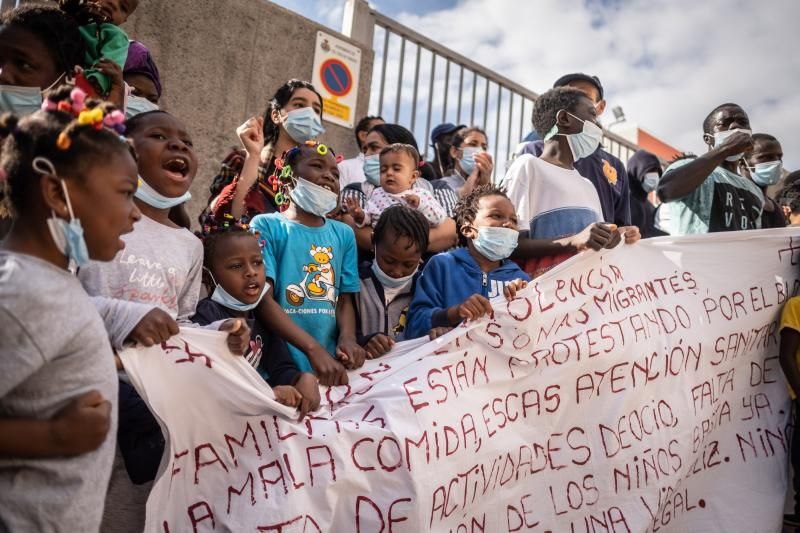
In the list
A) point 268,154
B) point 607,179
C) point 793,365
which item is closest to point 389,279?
point 268,154

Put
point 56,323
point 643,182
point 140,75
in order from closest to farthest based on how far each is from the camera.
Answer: point 56,323 < point 140,75 < point 643,182

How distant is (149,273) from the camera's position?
2336 mm

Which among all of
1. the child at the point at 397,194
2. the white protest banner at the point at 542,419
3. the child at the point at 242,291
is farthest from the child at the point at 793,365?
the child at the point at 242,291

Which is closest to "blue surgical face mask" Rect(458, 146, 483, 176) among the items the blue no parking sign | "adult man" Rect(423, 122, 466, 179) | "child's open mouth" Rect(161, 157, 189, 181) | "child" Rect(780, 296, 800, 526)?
"adult man" Rect(423, 122, 466, 179)

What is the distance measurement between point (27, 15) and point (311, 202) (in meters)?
1.48

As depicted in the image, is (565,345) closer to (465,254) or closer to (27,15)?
(465,254)

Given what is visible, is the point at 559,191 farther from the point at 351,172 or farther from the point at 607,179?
the point at 351,172

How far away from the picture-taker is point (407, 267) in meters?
3.35

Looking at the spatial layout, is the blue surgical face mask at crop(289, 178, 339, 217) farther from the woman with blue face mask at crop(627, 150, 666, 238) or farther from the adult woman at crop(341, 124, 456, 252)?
the woman with blue face mask at crop(627, 150, 666, 238)

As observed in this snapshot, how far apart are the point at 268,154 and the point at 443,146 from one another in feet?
8.84

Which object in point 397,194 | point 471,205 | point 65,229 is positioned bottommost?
point 65,229

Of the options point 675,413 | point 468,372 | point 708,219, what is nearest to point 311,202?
point 468,372

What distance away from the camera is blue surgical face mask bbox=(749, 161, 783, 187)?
4.97m

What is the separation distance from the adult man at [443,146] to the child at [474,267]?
8.60 feet
